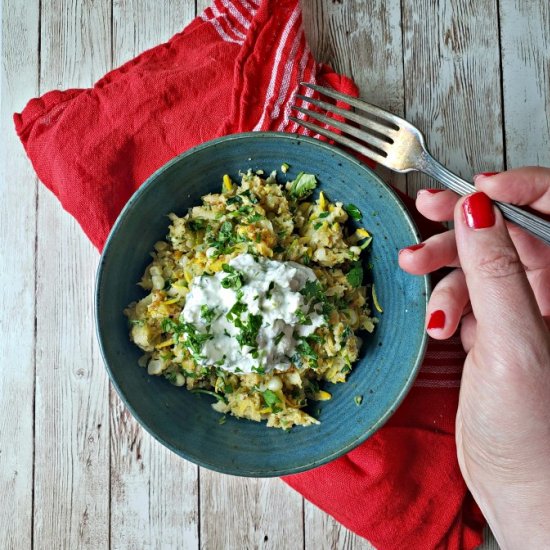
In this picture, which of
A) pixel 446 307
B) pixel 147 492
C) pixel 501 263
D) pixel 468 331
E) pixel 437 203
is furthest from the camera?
pixel 147 492

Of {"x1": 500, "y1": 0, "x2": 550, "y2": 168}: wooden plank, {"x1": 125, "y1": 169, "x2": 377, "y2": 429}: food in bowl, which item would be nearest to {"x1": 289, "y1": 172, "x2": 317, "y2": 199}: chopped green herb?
{"x1": 125, "y1": 169, "x2": 377, "y2": 429}: food in bowl

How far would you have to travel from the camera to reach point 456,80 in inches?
75.2

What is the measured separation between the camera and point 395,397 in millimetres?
1527

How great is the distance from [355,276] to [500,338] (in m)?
0.39

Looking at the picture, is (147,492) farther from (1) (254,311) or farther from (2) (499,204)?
(2) (499,204)

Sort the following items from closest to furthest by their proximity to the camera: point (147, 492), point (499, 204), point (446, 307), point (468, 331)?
point (499, 204) → point (446, 307) → point (468, 331) → point (147, 492)

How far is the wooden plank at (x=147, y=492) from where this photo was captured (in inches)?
74.0

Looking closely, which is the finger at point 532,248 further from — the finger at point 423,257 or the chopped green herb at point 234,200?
the chopped green herb at point 234,200

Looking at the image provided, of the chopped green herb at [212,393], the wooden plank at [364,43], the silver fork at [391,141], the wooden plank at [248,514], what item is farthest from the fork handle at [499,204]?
the wooden plank at [248,514]

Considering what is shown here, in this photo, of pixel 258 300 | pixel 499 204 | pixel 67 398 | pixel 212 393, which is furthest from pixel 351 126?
pixel 67 398

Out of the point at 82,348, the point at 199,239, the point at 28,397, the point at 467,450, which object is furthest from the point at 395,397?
the point at 28,397

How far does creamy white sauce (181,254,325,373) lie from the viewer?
1437 millimetres

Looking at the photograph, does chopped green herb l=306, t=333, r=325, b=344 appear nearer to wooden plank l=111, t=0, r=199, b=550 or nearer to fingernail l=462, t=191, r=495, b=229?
fingernail l=462, t=191, r=495, b=229

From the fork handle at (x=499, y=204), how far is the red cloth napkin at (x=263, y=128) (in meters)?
0.30
